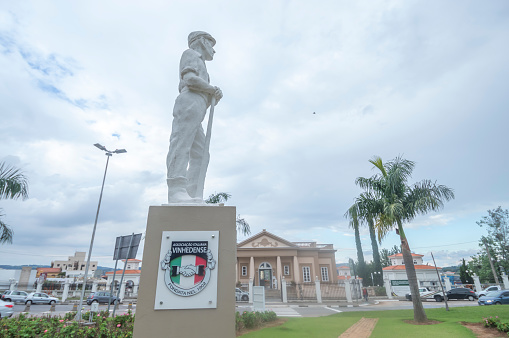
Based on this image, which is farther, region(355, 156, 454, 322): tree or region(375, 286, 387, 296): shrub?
region(375, 286, 387, 296): shrub

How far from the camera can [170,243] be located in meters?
2.69

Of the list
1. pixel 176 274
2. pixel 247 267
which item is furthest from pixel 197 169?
pixel 247 267

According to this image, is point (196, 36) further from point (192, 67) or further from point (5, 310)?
point (5, 310)

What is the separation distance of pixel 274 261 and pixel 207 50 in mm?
27337

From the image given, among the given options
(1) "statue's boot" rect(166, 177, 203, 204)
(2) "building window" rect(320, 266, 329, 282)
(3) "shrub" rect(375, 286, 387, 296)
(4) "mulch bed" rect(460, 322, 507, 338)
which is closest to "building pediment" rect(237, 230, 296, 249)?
(2) "building window" rect(320, 266, 329, 282)

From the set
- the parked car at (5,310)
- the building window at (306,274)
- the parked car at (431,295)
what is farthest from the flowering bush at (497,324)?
the building window at (306,274)

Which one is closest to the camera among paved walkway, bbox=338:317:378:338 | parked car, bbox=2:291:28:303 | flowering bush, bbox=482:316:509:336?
flowering bush, bbox=482:316:509:336

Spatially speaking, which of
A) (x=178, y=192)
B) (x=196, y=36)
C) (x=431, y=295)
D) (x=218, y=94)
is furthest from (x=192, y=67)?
(x=431, y=295)

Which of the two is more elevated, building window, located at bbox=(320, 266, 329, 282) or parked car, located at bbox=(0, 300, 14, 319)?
building window, located at bbox=(320, 266, 329, 282)

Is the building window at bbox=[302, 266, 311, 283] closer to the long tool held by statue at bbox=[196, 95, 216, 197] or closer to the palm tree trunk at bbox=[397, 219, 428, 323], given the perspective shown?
the palm tree trunk at bbox=[397, 219, 428, 323]

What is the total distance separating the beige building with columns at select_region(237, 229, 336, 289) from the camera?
91.1 ft

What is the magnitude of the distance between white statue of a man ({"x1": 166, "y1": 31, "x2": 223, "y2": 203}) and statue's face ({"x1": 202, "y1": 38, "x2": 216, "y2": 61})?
0.03 metres

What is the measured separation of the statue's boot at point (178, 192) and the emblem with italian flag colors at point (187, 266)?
0.49 metres

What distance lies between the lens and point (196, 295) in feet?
8.31
